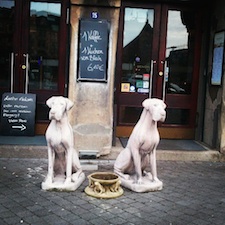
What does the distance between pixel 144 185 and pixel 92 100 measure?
2304 millimetres

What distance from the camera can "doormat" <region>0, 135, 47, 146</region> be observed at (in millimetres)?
7242

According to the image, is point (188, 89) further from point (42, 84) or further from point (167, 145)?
point (42, 84)

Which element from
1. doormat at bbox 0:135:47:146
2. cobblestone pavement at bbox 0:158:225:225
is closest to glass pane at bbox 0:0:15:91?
doormat at bbox 0:135:47:146

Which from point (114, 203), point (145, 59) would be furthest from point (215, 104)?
point (114, 203)

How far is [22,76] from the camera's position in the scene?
8055 millimetres

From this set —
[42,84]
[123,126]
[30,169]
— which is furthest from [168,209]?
[42,84]

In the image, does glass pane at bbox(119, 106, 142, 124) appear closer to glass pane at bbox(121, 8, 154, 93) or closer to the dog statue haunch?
glass pane at bbox(121, 8, 154, 93)

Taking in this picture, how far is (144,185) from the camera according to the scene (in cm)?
532

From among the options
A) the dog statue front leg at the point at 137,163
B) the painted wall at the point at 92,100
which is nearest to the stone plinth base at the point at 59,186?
the dog statue front leg at the point at 137,163

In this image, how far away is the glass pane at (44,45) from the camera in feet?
26.3

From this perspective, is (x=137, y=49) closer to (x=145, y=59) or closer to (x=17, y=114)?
(x=145, y=59)

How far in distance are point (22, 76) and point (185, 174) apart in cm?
389

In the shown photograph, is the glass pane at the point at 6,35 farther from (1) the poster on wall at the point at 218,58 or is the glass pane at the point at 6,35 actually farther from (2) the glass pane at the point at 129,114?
(1) the poster on wall at the point at 218,58

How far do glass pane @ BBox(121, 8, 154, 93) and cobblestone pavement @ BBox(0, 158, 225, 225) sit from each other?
2.61m
